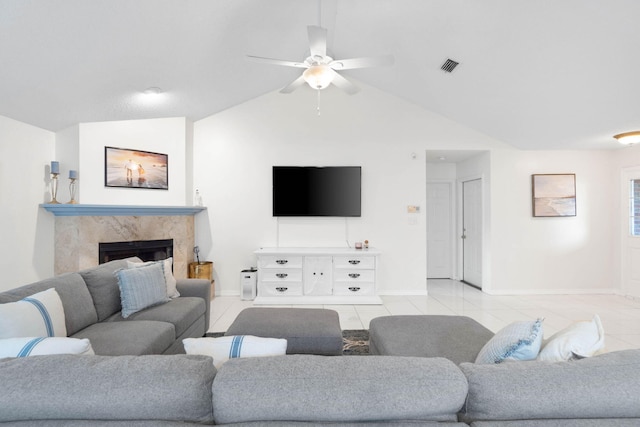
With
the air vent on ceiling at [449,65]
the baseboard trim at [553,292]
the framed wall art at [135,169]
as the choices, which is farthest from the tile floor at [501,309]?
the air vent on ceiling at [449,65]

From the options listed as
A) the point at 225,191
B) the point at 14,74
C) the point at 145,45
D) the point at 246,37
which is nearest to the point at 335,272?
the point at 225,191

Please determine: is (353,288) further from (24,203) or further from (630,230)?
(630,230)

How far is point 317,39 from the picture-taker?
103 inches

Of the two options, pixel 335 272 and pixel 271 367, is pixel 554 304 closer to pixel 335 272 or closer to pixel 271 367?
pixel 335 272

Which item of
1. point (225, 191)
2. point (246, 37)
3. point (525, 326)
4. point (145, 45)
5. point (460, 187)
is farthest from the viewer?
point (460, 187)

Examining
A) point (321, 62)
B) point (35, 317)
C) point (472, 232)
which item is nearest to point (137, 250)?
point (35, 317)

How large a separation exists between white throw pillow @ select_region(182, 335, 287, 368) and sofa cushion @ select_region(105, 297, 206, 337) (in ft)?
4.81

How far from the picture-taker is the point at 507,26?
2.88 m

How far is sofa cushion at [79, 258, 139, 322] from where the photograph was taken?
239cm

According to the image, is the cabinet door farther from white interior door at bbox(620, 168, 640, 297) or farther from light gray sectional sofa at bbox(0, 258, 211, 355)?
white interior door at bbox(620, 168, 640, 297)

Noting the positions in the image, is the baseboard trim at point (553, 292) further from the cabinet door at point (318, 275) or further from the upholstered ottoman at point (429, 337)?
the upholstered ottoman at point (429, 337)

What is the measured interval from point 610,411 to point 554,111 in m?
3.98

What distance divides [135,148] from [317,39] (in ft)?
9.86

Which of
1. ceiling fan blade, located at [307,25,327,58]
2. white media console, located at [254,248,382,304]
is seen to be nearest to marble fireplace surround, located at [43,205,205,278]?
white media console, located at [254,248,382,304]
